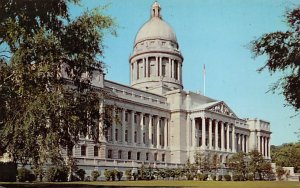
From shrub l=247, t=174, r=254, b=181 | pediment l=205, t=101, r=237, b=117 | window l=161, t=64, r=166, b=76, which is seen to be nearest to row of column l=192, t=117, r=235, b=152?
pediment l=205, t=101, r=237, b=117

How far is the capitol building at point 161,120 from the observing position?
83.9 metres

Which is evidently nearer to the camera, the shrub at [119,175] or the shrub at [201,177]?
the shrub at [119,175]

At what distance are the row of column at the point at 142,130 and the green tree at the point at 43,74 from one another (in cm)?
5510

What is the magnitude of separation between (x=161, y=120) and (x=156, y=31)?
29977 mm

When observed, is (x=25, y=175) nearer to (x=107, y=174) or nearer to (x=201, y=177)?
(x=107, y=174)

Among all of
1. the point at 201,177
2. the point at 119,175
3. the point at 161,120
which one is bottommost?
the point at 201,177

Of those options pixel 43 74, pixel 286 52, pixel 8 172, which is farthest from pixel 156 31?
pixel 286 52

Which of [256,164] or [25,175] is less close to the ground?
[25,175]

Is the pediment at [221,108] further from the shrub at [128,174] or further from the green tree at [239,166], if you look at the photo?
the shrub at [128,174]

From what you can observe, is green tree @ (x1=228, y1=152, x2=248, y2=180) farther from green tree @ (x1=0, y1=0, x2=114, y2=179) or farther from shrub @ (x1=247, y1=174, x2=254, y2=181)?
green tree @ (x1=0, y1=0, x2=114, y2=179)

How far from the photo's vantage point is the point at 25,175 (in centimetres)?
4666

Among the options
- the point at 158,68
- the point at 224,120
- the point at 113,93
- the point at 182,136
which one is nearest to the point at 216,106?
the point at 224,120

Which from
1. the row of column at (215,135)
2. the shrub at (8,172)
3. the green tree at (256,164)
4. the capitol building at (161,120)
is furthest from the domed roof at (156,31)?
the shrub at (8,172)

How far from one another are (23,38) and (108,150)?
5833 cm
